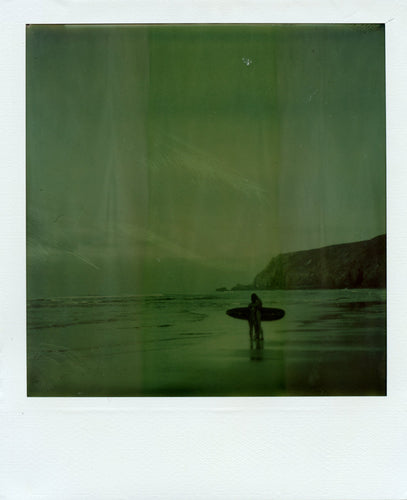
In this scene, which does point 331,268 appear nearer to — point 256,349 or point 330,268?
point 330,268

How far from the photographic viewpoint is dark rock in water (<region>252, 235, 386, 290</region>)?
1.96 m

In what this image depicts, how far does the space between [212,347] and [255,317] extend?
0.71 feet

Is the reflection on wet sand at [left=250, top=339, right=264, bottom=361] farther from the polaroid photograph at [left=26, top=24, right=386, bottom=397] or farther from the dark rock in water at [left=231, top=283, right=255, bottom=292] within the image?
the dark rock in water at [left=231, top=283, right=255, bottom=292]

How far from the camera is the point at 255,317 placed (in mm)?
1969

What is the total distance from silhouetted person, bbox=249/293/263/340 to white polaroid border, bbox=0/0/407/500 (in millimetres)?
270

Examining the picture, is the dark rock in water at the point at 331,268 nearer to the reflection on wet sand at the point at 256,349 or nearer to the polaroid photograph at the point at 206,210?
the polaroid photograph at the point at 206,210

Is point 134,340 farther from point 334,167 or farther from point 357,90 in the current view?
point 357,90

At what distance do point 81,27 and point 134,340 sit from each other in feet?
4.26

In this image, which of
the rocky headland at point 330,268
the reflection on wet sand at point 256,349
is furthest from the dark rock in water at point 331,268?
the reflection on wet sand at point 256,349
